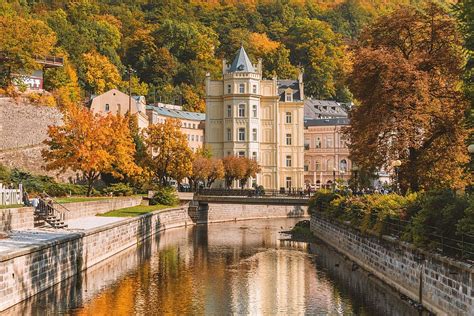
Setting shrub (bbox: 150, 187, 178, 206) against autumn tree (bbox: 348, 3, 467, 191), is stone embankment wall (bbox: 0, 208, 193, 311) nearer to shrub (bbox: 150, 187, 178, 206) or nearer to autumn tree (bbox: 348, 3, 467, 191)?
autumn tree (bbox: 348, 3, 467, 191)

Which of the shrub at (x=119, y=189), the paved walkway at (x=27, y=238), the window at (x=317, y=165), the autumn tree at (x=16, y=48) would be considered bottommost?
the paved walkway at (x=27, y=238)

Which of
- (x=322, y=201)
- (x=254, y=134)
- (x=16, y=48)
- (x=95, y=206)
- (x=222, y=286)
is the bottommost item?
(x=222, y=286)

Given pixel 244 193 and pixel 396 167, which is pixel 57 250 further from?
pixel 244 193

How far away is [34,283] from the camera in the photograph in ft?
92.0

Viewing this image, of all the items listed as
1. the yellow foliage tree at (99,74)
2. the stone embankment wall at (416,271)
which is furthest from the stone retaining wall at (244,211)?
the yellow foliage tree at (99,74)

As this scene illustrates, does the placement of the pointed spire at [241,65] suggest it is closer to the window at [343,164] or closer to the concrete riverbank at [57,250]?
the window at [343,164]

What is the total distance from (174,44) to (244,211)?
230 ft

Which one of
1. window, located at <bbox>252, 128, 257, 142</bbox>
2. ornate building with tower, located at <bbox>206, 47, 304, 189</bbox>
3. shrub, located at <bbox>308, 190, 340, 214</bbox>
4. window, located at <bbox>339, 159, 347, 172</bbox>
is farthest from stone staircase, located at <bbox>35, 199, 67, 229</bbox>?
window, located at <bbox>339, 159, 347, 172</bbox>

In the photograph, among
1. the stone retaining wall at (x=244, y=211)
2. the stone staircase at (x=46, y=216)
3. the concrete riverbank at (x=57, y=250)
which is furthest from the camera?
the stone retaining wall at (x=244, y=211)

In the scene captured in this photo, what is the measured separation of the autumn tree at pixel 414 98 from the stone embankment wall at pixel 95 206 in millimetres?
17547

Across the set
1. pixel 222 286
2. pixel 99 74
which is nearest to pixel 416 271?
pixel 222 286

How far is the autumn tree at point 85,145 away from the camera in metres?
59.0

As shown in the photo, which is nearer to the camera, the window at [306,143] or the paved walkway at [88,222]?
the paved walkway at [88,222]

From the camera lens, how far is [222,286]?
32.9m
